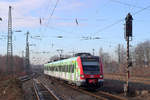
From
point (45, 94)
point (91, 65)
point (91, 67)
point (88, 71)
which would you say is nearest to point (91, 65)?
point (91, 65)

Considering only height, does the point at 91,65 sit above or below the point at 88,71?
above

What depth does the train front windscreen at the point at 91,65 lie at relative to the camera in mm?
21672

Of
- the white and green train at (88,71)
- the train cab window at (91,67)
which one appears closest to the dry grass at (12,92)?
the white and green train at (88,71)

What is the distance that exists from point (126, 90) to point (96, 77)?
3.30 m

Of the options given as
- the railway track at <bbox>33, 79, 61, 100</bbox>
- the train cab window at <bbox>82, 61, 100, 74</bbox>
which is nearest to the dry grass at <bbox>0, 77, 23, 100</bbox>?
the railway track at <bbox>33, 79, 61, 100</bbox>

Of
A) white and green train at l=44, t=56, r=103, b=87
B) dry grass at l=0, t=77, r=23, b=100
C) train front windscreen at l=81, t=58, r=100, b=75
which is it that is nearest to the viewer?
dry grass at l=0, t=77, r=23, b=100

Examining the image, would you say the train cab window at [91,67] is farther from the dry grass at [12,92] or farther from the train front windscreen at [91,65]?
the dry grass at [12,92]

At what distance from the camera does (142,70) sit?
2392 inches

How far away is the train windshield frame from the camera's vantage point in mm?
21680

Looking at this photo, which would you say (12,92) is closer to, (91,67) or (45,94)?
(45,94)

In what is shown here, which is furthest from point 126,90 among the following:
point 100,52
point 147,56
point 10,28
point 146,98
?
point 100,52

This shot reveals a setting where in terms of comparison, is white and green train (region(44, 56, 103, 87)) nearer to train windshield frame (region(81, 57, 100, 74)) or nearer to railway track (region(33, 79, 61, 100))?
train windshield frame (region(81, 57, 100, 74))

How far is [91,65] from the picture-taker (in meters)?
22.0

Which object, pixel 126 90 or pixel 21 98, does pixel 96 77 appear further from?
pixel 21 98
